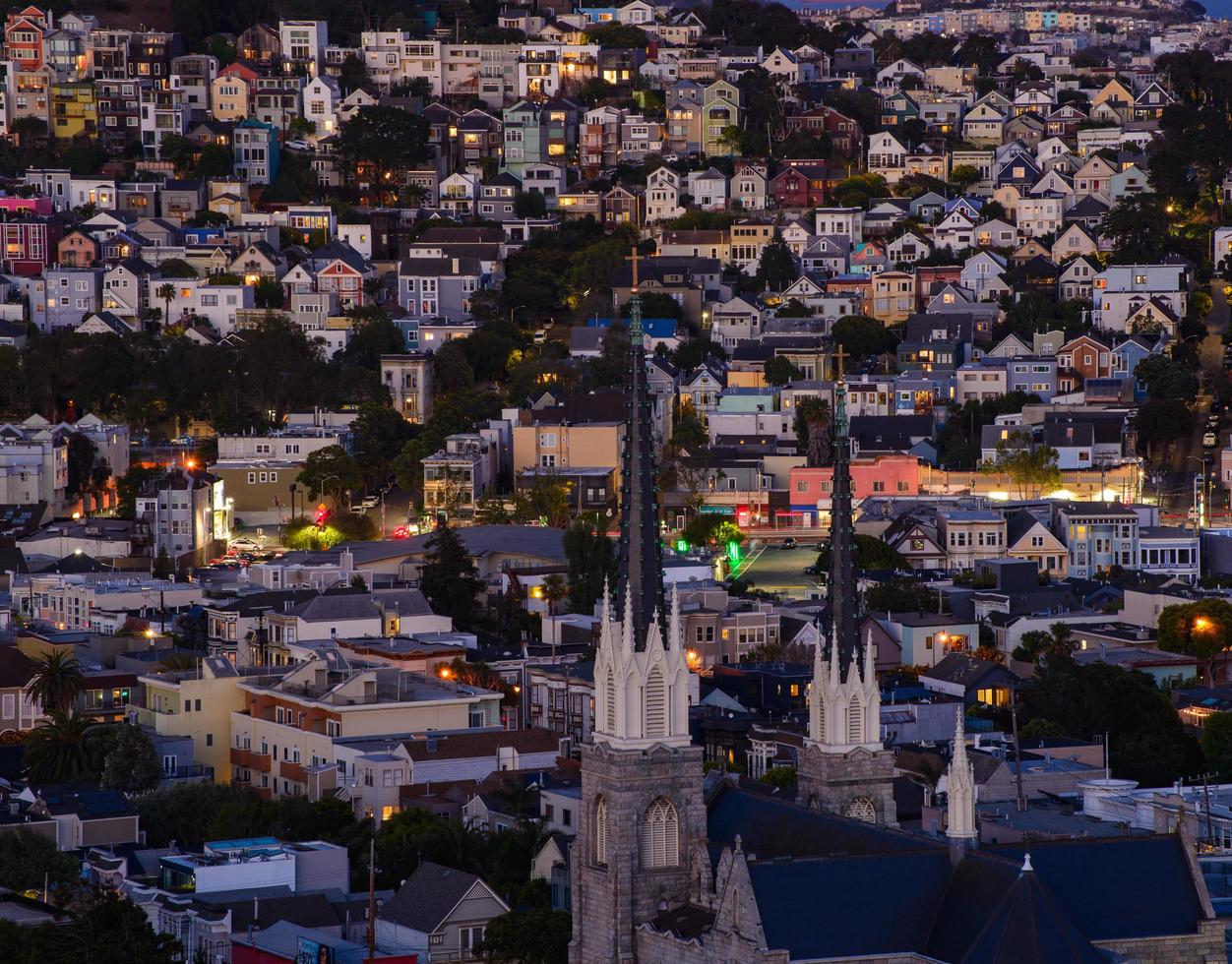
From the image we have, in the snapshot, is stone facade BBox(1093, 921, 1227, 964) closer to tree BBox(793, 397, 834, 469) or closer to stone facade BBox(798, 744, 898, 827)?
stone facade BBox(798, 744, 898, 827)

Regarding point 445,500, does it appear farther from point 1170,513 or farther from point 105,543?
point 1170,513

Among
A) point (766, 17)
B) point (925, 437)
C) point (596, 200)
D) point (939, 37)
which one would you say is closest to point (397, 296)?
point (596, 200)

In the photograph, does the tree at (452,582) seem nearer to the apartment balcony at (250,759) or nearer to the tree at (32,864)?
the apartment balcony at (250,759)

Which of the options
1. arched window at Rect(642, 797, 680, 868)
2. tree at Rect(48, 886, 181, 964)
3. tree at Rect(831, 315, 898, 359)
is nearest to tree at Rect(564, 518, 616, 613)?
tree at Rect(831, 315, 898, 359)

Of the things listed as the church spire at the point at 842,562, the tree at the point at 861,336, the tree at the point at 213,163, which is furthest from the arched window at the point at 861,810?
the tree at the point at 213,163

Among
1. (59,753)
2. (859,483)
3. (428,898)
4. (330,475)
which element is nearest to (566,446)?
(330,475)

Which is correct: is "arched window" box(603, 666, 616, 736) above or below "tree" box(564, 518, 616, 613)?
above
